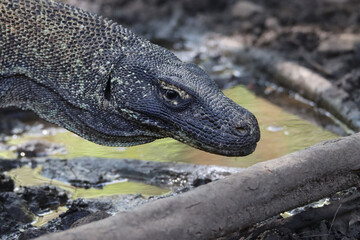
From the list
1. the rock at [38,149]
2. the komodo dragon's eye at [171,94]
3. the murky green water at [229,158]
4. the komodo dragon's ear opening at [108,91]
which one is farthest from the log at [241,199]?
the rock at [38,149]

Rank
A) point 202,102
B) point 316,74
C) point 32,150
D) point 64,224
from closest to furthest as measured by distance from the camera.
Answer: point 202,102 < point 64,224 < point 32,150 < point 316,74

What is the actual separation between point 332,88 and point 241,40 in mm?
3690

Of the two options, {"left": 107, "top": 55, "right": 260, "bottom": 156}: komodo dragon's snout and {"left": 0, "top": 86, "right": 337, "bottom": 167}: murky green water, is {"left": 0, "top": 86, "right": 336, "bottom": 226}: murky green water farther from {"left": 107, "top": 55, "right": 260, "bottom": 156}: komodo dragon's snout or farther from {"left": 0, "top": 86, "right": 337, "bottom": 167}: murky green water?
{"left": 107, "top": 55, "right": 260, "bottom": 156}: komodo dragon's snout

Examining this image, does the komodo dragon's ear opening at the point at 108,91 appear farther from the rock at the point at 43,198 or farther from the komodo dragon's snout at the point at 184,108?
the rock at the point at 43,198

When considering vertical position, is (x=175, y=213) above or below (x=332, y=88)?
below

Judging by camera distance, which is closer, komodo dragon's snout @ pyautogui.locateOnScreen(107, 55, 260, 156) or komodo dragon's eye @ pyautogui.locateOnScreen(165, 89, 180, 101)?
komodo dragon's snout @ pyautogui.locateOnScreen(107, 55, 260, 156)

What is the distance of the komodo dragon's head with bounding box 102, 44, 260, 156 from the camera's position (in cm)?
464

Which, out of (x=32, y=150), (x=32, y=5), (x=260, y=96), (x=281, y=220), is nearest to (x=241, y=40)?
(x=260, y=96)

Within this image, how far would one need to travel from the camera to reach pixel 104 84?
5.03 metres

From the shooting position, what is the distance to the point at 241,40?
477 inches

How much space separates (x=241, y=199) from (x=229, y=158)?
2.98 meters

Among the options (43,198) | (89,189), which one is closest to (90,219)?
(43,198)

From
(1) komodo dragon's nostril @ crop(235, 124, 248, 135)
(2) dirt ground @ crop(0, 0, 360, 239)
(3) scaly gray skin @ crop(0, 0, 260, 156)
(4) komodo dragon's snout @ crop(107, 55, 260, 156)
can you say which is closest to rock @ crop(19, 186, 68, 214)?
(2) dirt ground @ crop(0, 0, 360, 239)

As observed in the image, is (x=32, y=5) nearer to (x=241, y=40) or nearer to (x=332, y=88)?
(x=332, y=88)
